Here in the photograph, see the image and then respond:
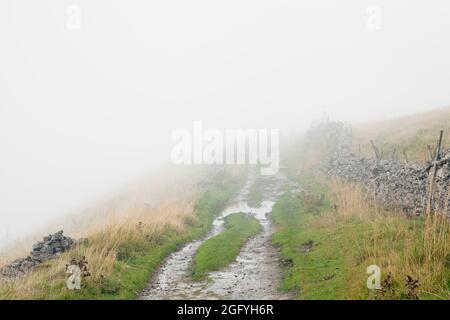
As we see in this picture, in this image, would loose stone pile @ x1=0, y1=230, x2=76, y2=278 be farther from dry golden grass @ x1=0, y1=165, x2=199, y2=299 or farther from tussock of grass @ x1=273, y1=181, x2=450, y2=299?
tussock of grass @ x1=273, y1=181, x2=450, y2=299

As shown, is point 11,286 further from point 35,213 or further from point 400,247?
point 35,213

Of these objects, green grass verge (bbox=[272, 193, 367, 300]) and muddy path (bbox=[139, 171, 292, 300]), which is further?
muddy path (bbox=[139, 171, 292, 300])

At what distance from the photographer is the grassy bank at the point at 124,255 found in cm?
1517

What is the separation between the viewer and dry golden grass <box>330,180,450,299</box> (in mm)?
11906

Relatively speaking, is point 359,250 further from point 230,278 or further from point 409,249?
point 230,278

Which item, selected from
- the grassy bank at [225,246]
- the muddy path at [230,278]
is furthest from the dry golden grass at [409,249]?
the grassy bank at [225,246]

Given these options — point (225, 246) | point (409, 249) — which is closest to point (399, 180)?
point (225, 246)

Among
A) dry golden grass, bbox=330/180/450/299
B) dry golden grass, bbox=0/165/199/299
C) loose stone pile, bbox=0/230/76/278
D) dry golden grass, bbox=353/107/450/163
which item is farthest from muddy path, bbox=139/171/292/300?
dry golden grass, bbox=353/107/450/163

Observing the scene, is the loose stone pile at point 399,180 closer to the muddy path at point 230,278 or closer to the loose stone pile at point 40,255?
the muddy path at point 230,278

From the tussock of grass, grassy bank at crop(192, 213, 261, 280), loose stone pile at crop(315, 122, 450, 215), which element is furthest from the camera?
grassy bank at crop(192, 213, 261, 280)

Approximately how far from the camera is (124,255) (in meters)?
20.7

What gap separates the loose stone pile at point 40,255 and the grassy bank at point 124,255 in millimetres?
745

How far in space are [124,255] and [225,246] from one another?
5.74 meters

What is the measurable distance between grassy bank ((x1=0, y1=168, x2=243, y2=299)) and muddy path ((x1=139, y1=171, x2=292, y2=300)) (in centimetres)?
69
